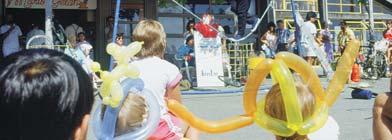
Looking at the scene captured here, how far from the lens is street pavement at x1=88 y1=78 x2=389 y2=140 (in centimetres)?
603

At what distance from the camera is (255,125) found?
21.8ft

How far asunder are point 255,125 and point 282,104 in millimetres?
4536

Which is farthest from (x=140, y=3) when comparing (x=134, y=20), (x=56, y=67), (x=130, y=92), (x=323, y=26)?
(x=56, y=67)

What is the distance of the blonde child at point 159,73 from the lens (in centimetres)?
334

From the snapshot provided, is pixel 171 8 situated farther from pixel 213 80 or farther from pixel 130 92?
pixel 130 92

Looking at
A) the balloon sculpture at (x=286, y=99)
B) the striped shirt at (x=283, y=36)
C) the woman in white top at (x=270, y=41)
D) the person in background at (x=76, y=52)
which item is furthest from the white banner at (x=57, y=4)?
the balloon sculpture at (x=286, y=99)

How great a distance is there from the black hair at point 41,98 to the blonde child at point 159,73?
6.31ft

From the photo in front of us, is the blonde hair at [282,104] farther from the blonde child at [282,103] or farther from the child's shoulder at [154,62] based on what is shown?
the child's shoulder at [154,62]

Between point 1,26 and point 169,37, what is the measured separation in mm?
4546

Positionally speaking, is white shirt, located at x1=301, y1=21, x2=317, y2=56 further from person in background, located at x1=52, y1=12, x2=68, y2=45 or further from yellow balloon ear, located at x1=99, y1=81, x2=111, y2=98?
yellow balloon ear, located at x1=99, y1=81, x2=111, y2=98

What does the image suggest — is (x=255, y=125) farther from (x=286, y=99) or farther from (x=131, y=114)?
(x=286, y=99)

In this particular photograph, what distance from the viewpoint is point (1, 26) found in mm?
12852

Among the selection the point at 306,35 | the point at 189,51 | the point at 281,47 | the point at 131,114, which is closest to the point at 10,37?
the point at 189,51

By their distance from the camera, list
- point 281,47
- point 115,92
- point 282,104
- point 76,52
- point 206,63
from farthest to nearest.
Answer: point 281,47
point 206,63
point 76,52
point 282,104
point 115,92
